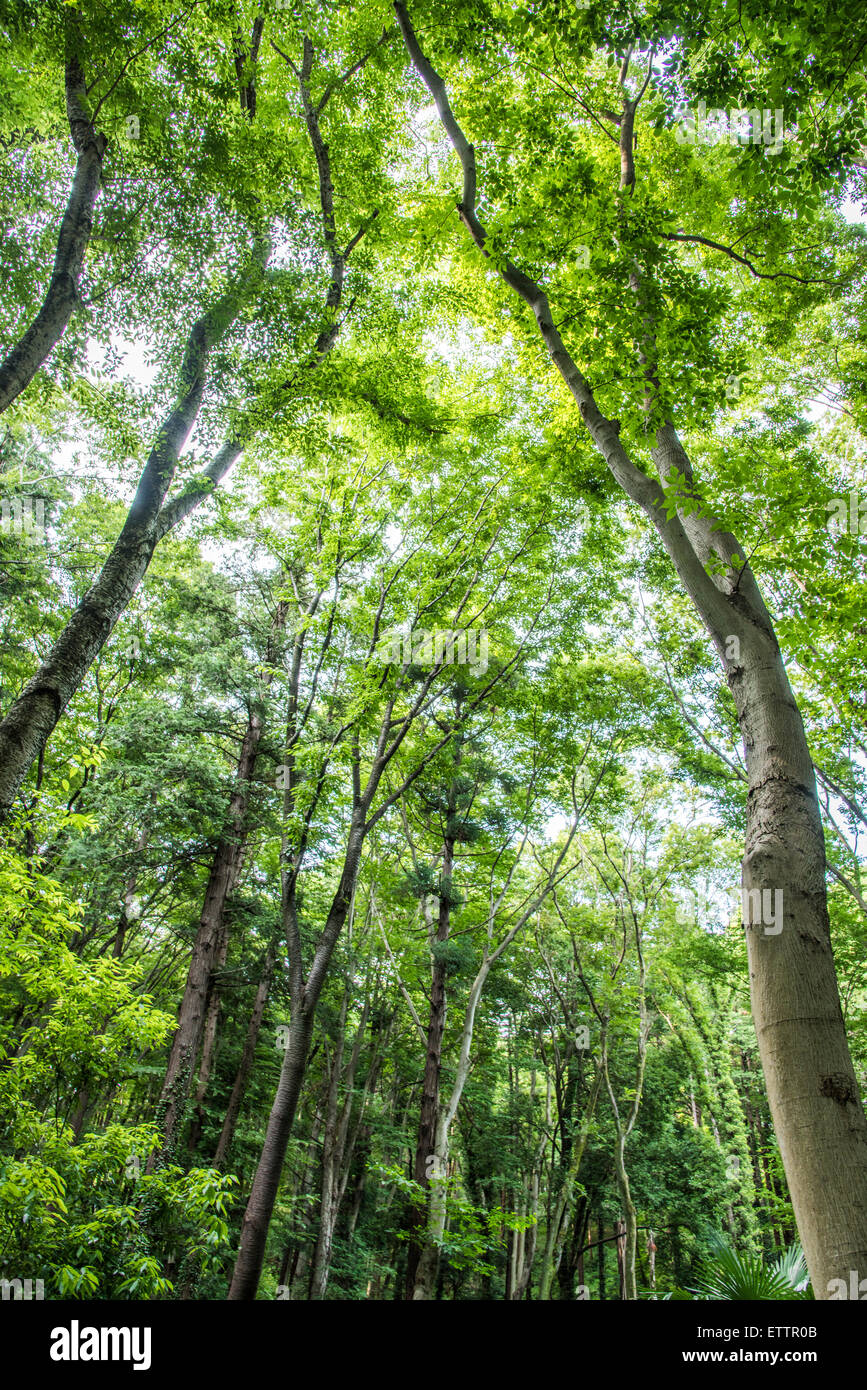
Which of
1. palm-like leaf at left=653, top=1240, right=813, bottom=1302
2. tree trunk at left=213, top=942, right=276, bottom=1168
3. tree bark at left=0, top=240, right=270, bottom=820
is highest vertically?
tree bark at left=0, top=240, right=270, bottom=820

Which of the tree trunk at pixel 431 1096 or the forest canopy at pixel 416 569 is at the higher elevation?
the forest canopy at pixel 416 569

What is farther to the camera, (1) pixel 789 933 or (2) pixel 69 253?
(2) pixel 69 253

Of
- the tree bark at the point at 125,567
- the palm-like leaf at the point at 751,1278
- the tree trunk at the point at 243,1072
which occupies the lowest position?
the palm-like leaf at the point at 751,1278

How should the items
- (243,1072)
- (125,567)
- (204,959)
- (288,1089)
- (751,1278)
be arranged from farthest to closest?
1. (243,1072)
2. (204,959)
3. (288,1089)
4. (125,567)
5. (751,1278)

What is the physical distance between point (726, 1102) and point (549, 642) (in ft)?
58.8

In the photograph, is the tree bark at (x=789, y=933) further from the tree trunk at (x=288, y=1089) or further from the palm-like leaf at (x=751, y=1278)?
the tree trunk at (x=288, y=1089)

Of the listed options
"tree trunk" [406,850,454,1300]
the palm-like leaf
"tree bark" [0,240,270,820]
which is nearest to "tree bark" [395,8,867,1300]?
the palm-like leaf

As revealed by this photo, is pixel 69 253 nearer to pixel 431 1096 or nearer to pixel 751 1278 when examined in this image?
pixel 751 1278

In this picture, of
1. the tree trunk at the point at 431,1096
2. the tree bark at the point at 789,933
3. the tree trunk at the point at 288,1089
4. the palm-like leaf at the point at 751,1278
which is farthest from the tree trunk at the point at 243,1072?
the tree bark at the point at 789,933

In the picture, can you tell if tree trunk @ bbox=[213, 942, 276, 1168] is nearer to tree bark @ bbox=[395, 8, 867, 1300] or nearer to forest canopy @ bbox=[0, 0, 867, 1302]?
forest canopy @ bbox=[0, 0, 867, 1302]

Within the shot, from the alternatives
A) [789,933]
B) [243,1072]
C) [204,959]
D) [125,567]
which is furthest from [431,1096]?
[789,933]

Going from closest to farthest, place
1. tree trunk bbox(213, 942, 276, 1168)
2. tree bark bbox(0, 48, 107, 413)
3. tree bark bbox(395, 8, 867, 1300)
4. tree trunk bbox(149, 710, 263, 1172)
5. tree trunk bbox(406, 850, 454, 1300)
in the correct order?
tree bark bbox(395, 8, 867, 1300) → tree bark bbox(0, 48, 107, 413) → tree trunk bbox(406, 850, 454, 1300) → tree trunk bbox(149, 710, 263, 1172) → tree trunk bbox(213, 942, 276, 1168)

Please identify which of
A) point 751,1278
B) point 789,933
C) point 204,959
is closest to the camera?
point 789,933
